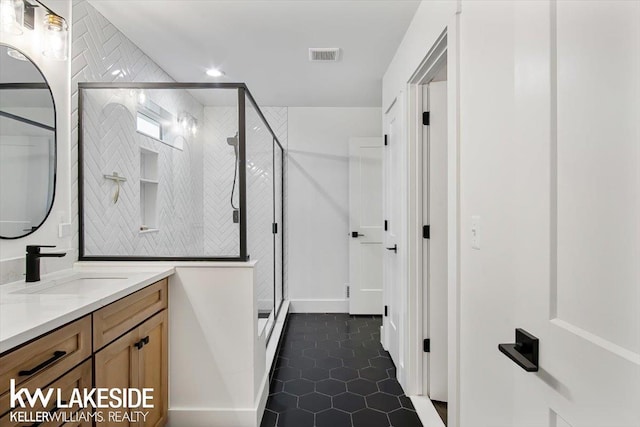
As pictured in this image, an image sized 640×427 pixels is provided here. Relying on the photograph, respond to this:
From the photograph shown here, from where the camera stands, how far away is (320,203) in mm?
3959

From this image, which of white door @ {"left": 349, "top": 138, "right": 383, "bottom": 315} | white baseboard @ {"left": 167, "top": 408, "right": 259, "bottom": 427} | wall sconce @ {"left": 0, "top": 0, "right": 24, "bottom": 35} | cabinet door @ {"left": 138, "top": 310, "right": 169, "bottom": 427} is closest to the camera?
wall sconce @ {"left": 0, "top": 0, "right": 24, "bottom": 35}

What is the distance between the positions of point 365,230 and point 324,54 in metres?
1.88

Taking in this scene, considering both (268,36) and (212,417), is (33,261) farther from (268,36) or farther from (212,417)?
(268,36)

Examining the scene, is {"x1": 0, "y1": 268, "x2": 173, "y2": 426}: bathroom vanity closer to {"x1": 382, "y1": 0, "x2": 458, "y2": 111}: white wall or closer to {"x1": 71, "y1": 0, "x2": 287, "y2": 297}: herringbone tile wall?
{"x1": 71, "y1": 0, "x2": 287, "y2": 297}: herringbone tile wall

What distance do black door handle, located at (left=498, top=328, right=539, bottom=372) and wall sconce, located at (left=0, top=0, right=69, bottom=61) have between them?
86.1 inches

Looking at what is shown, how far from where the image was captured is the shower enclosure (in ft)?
6.31

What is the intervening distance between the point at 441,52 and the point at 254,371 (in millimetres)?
1991

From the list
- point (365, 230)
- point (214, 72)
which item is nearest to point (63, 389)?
point (214, 72)

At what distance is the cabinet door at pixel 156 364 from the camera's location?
1.58 metres

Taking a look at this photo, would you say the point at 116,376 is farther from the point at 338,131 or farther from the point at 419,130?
the point at 338,131

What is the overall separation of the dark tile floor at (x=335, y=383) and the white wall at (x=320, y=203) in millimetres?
714

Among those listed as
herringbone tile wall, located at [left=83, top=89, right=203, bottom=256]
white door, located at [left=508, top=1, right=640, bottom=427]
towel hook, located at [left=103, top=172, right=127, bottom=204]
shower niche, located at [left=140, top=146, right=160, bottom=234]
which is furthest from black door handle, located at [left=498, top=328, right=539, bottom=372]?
shower niche, located at [left=140, top=146, right=160, bottom=234]

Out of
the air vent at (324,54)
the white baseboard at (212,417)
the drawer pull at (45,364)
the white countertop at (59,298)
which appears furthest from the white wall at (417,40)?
the white baseboard at (212,417)

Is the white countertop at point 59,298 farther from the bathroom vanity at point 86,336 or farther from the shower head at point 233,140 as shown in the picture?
the shower head at point 233,140
